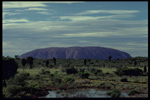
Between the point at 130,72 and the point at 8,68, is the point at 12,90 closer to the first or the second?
the point at 8,68

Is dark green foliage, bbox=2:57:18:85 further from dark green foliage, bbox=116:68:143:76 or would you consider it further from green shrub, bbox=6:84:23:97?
dark green foliage, bbox=116:68:143:76

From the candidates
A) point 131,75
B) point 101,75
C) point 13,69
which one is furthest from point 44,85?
point 131,75

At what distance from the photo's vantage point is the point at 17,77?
45.1 metres

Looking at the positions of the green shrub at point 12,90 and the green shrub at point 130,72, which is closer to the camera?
the green shrub at point 12,90

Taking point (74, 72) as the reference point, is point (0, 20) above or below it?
above

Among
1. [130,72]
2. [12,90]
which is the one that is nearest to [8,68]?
[12,90]

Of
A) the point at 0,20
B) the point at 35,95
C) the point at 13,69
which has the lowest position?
the point at 35,95

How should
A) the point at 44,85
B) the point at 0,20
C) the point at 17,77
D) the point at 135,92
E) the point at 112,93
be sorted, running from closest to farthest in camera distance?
the point at 0,20 → the point at 112,93 → the point at 135,92 → the point at 17,77 → the point at 44,85

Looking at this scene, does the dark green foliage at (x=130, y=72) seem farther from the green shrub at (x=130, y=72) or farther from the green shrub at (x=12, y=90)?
the green shrub at (x=12, y=90)

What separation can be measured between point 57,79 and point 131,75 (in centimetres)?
2415

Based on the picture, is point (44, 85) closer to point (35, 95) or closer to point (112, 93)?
point (35, 95)

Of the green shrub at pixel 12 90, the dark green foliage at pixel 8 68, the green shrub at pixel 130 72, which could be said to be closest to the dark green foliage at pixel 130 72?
the green shrub at pixel 130 72

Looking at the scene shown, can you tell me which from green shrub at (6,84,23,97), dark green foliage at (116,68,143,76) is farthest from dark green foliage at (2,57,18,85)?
dark green foliage at (116,68,143,76)

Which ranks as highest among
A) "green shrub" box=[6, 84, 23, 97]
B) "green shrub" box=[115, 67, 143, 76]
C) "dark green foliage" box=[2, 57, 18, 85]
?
"dark green foliage" box=[2, 57, 18, 85]
